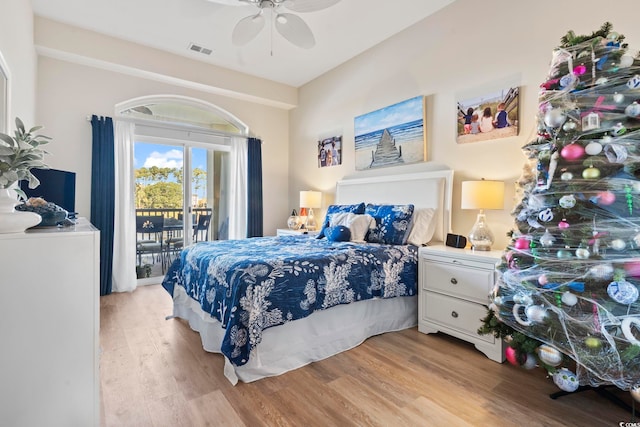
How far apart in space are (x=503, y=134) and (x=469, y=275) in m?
1.29

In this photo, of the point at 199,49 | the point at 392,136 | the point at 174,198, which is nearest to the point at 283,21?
the point at 392,136

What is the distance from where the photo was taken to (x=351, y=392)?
187cm

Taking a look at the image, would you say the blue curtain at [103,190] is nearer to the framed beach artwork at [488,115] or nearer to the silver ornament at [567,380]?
the framed beach artwork at [488,115]

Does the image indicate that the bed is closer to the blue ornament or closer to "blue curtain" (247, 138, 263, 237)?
the blue ornament

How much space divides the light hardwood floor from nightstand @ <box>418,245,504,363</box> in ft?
0.42

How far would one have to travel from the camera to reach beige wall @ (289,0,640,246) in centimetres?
248

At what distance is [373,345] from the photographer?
8.22 ft

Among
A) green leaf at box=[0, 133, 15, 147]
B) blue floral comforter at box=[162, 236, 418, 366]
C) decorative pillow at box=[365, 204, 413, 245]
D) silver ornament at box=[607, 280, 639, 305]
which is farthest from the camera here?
decorative pillow at box=[365, 204, 413, 245]

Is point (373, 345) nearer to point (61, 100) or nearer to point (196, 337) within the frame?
point (196, 337)

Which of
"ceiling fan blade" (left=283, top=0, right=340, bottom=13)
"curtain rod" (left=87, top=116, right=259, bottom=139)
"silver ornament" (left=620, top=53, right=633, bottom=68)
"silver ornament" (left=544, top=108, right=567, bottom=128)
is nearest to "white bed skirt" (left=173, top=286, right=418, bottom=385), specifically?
"silver ornament" (left=544, top=108, right=567, bottom=128)

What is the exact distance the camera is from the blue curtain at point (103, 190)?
3.82 m

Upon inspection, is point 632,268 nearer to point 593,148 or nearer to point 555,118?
point 593,148

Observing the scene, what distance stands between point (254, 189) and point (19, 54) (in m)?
3.03

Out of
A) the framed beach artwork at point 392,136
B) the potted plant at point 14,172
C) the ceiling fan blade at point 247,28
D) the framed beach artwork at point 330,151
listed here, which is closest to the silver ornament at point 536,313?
the framed beach artwork at point 392,136
